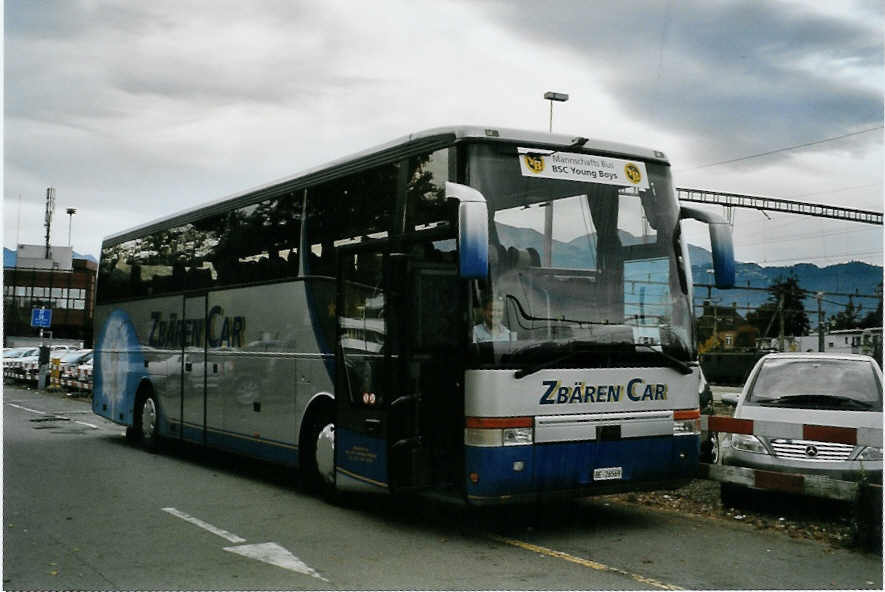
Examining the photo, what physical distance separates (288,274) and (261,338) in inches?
42.3

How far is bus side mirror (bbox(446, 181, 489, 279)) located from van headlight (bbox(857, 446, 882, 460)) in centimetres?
469

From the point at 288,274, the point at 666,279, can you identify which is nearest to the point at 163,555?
the point at 288,274

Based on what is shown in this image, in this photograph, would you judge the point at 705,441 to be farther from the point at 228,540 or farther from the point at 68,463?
the point at 68,463

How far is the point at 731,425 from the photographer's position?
9797 mm

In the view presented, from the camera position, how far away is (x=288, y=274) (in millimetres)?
11500

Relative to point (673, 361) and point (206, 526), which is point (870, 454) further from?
point (206, 526)

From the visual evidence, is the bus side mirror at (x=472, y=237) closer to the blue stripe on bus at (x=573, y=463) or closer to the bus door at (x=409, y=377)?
the bus door at (x=409, y=377)

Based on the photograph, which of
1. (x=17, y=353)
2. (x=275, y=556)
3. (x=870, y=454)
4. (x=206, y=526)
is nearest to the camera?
(x=275, y=556)

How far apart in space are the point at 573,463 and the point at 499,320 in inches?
56.9

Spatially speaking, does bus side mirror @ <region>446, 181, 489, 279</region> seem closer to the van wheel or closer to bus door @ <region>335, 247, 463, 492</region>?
bus door @ <region>335, 247, 463, 492</region>

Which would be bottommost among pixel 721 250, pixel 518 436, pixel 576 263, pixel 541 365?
pixel 518 436

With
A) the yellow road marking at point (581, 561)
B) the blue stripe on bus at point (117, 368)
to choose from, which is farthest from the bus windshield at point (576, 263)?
the blue stripe on bus at point (117, 368)

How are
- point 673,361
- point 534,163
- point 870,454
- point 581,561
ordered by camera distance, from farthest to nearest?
point 870,454 → point 673,361 → point 534,163 → point 581,561

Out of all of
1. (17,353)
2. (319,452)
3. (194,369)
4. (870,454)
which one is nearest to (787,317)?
(17,353)
